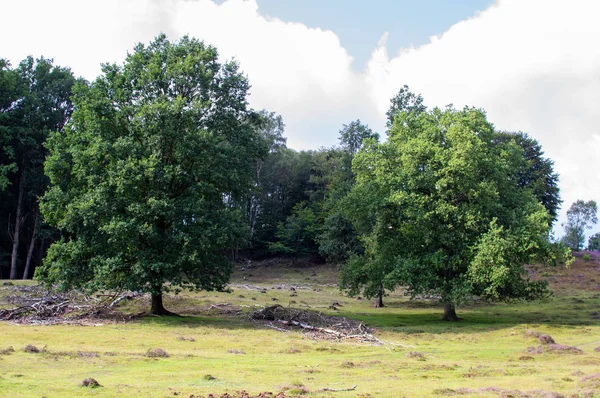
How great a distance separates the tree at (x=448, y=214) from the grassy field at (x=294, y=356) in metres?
2.99

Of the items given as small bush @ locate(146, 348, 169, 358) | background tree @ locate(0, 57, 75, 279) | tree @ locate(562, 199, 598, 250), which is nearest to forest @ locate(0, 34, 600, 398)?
small bush @ locate(146, 348, 169, 358)

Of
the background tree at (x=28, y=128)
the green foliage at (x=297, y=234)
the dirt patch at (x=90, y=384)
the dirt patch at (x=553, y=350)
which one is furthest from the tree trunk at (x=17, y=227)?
the dirt patch at (x=553, y=350)

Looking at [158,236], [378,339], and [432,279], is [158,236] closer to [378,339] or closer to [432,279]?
[378,339]

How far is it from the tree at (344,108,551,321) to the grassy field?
2.99 m

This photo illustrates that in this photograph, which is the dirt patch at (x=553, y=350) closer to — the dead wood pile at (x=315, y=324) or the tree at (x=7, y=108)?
the dead wood pile at (x=315, y=324)

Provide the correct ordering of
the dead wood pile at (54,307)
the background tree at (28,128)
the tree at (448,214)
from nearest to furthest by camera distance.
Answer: the dead wood pile at (54,307) → the tree at (448,214) → the background tree at (28,128)

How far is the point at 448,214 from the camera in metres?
35.8

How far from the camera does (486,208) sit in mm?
36219

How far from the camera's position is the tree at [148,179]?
105ft

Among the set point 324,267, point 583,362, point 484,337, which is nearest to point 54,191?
point 484,337

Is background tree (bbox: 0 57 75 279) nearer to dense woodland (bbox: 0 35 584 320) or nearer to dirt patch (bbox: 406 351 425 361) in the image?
dense woodland (bbox: 0 35 584 320)

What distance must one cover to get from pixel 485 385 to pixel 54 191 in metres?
27.8

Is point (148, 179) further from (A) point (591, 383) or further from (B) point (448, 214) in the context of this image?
(A) point (591, 383)

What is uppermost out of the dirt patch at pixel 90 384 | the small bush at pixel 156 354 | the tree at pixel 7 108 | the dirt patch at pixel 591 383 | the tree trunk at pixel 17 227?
the tree at pixel 7 108
